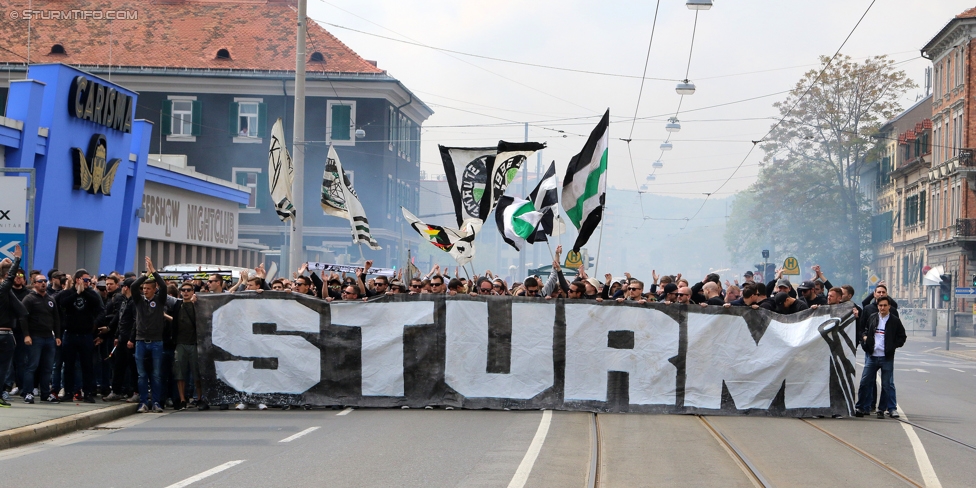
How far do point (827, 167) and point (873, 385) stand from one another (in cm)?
5953

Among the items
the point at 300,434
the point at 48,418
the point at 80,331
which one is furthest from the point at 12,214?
the point at 300,434

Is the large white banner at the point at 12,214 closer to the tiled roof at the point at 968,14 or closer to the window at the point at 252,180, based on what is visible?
the window at the point at 252,180

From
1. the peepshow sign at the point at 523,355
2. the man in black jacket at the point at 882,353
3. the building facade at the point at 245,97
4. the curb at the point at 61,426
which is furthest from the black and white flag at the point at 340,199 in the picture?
the building facade at the point at 245,97

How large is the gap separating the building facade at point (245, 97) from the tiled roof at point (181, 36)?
68mm

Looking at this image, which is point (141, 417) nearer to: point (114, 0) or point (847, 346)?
point (847, 346)

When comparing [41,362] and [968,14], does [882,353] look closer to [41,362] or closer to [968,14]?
[41,362]

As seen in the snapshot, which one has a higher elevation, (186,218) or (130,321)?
(186,218)

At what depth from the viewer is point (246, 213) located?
2266 inches

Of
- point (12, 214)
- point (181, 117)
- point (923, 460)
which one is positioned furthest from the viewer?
point (181, 117)

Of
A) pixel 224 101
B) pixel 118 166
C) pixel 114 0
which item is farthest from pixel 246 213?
pixel 118 166

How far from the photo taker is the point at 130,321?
15.1 m

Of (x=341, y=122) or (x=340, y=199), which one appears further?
(x=341, y=122)

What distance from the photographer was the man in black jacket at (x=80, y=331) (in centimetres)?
1507

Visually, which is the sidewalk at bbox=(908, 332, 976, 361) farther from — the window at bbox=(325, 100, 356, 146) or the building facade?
the window at bbox=(325, 100, 356, 146)
